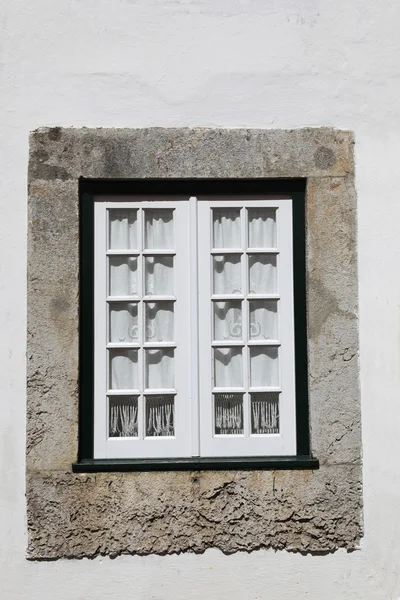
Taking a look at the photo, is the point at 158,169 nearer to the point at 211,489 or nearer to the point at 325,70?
the point at 325,70

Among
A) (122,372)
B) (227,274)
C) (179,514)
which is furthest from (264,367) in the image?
(179,514)

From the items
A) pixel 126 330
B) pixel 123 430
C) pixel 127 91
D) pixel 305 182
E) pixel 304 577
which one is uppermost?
pixel 127 91

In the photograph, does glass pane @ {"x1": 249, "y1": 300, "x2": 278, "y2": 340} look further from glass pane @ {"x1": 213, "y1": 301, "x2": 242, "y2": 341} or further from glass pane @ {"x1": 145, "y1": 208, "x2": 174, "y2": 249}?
glass pane @ {"x1": 145, "y1": 208, "x2": 174, "y2": 249}

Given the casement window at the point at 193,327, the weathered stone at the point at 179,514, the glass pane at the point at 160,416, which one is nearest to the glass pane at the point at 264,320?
the casement window at the point at 193,327

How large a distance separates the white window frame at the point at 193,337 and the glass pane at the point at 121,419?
0.04 metres

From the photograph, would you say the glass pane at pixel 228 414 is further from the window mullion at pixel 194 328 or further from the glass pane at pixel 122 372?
the glass pane at pixel 122 372

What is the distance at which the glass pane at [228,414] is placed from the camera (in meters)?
4.12

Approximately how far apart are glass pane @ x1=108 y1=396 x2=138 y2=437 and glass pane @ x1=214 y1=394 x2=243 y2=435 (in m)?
0.46

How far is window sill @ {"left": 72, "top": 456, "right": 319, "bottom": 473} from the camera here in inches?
156

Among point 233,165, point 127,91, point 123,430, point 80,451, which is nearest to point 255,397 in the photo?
point 123,430

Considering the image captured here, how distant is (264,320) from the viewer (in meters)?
4.18

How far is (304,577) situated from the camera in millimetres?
3957

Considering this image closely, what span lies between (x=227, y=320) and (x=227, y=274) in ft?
0.86

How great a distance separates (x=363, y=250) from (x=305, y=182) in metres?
0.50
